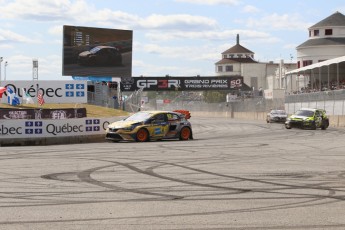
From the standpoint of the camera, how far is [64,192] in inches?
402

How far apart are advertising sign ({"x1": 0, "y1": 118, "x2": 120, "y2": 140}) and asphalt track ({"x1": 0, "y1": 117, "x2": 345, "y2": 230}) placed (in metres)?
7.47

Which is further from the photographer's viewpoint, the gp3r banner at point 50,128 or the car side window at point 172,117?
the car side window at point 172,117

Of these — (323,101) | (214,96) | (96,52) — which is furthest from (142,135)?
(214,96)

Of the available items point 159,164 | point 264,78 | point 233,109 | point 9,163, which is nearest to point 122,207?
point 159,164

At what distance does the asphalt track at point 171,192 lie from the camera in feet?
25.7

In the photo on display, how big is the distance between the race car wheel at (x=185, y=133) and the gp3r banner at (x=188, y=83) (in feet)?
207

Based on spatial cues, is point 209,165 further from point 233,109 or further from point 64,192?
point 233,109

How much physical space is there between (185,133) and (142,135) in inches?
94.0

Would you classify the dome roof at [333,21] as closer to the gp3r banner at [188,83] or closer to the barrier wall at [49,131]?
the gp3r banner at [188,83]

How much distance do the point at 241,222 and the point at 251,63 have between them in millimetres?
119059

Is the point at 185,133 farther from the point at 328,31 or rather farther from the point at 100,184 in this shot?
the point at 328,31

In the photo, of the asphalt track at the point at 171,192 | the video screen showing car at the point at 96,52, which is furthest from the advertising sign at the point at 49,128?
the video screen showing car at the point at 96,52

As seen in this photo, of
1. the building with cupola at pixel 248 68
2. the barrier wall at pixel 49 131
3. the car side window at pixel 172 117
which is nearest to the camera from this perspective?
the barrier wall at pixel 49 131

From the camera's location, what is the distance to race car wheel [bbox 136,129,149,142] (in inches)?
971
